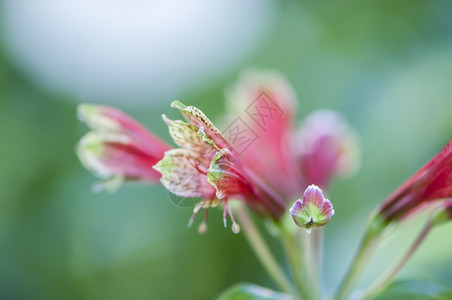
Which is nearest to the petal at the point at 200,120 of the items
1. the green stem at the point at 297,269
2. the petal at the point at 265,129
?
the green stem at the point at 297,269

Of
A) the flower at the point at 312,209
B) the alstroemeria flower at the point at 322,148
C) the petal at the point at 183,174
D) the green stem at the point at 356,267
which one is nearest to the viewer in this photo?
the flower at the point at 312,209

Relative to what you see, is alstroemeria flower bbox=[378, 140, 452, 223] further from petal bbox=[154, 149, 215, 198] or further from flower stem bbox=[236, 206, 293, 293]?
petal bbox=[154, 149, 215, 198]

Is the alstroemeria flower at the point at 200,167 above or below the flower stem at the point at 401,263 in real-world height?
above

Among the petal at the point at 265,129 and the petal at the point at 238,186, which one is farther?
the petal at the point at 265,129

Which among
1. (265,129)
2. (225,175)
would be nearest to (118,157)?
(225,175)

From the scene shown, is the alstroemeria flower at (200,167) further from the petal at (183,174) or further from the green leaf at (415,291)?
the green leaf at (415,291)

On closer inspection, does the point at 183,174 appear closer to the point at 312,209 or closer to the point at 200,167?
the point at 200,167

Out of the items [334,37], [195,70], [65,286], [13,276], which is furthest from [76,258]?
[334,37]

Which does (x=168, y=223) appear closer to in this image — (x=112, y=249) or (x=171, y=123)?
(x=112, y=249)
